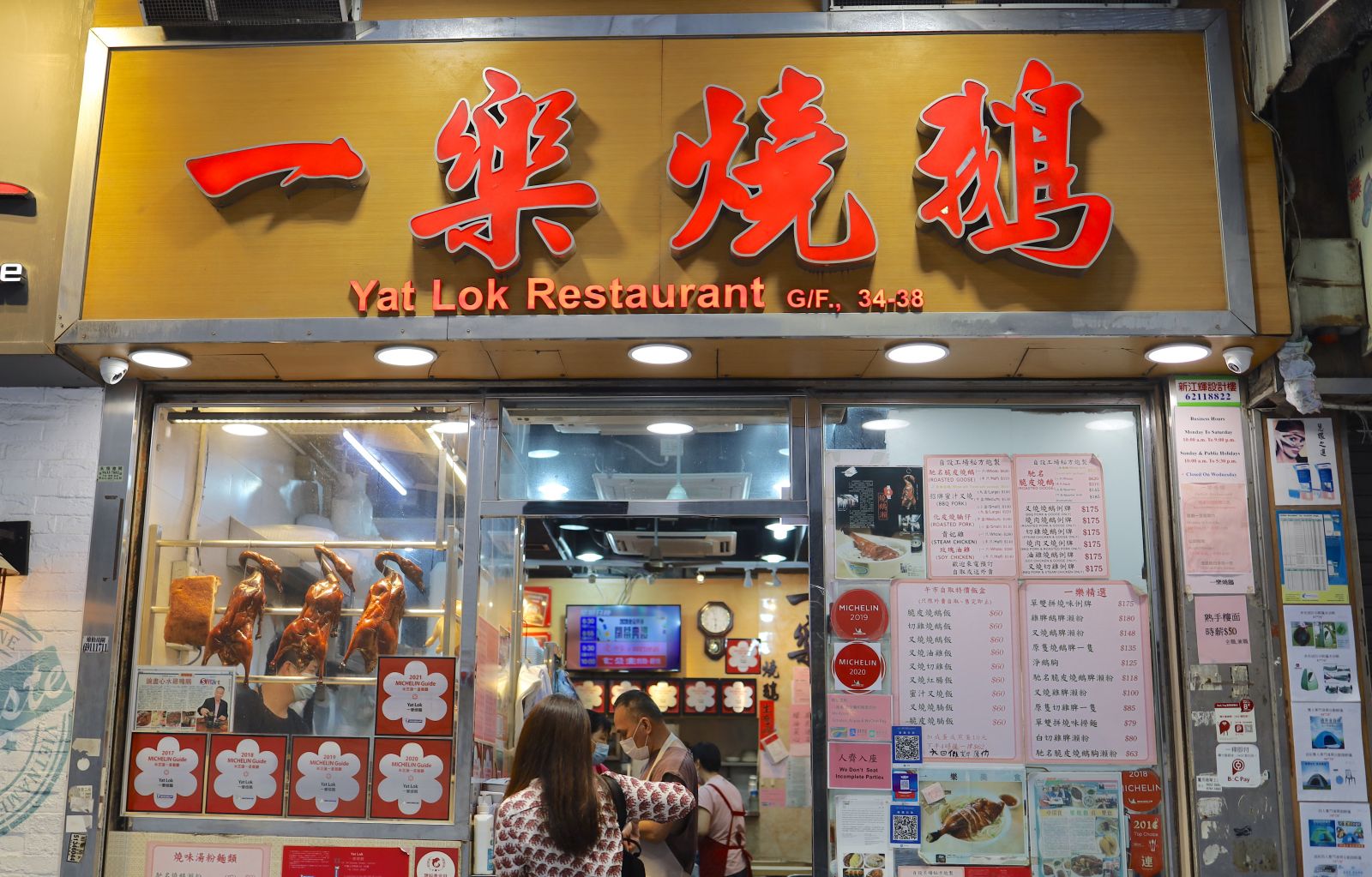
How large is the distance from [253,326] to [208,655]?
1597 millimetres

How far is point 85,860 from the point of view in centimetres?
520

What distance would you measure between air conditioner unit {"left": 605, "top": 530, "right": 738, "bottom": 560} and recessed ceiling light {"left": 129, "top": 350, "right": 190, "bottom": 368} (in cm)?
437

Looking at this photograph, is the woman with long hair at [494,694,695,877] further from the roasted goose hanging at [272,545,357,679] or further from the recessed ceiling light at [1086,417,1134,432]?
the recessed ceiling light at [1086,417,1134,432]

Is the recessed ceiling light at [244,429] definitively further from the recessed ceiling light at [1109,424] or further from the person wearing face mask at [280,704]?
the recessed ceiling light at [1109,424]

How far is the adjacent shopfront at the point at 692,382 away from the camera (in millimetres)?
5145

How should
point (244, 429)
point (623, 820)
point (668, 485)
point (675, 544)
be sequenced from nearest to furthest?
point (623, 820)
point (668, 485)
point (244, 429)
point (675, 544)

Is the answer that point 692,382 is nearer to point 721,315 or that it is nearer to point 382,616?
point 721,315

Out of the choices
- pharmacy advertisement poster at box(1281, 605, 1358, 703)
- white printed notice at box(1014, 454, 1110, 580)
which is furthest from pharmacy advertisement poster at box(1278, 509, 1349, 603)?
A: white printed notice at box(1014, 454, 1110, 580)

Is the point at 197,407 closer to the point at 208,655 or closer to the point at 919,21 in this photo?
the point at 208,655

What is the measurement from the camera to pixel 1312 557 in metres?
5.23

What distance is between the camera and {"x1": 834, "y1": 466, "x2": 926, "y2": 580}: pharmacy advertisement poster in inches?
215

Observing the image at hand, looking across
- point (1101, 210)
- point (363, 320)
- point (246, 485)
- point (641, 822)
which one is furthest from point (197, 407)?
point (1101, 210)

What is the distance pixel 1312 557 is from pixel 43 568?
572cm

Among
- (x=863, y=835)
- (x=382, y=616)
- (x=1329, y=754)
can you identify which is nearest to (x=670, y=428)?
(x=382, y=616)
